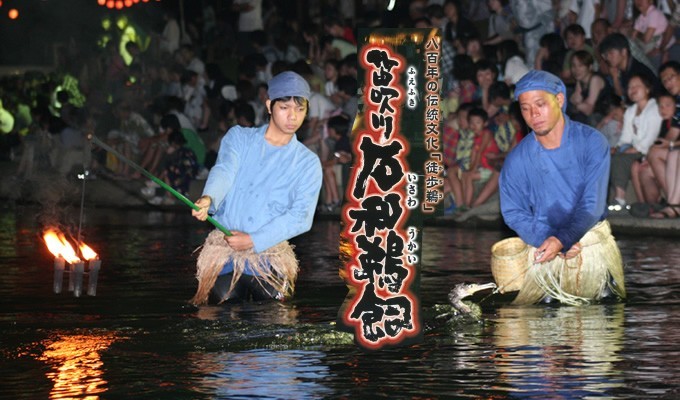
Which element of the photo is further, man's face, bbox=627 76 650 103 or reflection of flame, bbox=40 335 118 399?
man's face, bbox=627 76 650 103

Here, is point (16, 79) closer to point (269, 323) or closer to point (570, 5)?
point (570, 5)

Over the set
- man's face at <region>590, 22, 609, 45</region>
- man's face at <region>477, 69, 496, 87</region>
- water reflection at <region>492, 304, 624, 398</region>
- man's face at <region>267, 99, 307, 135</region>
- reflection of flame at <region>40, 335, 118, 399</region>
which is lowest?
reflection of flame at <region>40, 335, 118, 399</region>

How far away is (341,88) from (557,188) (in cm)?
1061

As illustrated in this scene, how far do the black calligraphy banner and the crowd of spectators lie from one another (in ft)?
31.1

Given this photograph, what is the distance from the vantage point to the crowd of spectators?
60.1 feet

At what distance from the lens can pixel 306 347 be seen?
930cm

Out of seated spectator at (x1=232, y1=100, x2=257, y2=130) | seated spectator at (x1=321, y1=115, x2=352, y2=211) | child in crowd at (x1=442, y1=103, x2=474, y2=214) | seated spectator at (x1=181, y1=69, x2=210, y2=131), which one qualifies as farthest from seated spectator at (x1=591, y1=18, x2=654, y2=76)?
seated spectator at (x1=181, y1=69, x2=210, y2=131)

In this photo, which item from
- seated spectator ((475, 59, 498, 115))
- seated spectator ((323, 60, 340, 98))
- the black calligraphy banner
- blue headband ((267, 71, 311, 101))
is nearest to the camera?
Result: the black calligraphy banner

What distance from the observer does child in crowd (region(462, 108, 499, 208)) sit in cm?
1948

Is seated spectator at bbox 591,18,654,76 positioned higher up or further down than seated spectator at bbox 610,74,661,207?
higher up

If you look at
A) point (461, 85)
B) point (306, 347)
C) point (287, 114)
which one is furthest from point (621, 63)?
point (306, 347)

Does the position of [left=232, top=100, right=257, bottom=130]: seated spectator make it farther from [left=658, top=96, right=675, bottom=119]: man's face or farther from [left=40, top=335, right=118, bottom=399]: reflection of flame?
[left=40, top=335, right=118, bottom=399]: reflection of flame

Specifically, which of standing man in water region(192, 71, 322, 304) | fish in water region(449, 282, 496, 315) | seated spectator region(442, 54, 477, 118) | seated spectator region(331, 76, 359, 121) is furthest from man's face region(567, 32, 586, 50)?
fish in water region(449, 282, 496, 315)

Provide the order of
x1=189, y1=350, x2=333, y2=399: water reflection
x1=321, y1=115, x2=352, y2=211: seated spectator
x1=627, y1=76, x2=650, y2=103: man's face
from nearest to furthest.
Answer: x1=189, y1=350, x2=333, y2=399: water reflection, x1=627, y1=76, x2=650, y2=103: man's face, x1=321, y1=115, x2=352, y2=211: seated spectator
